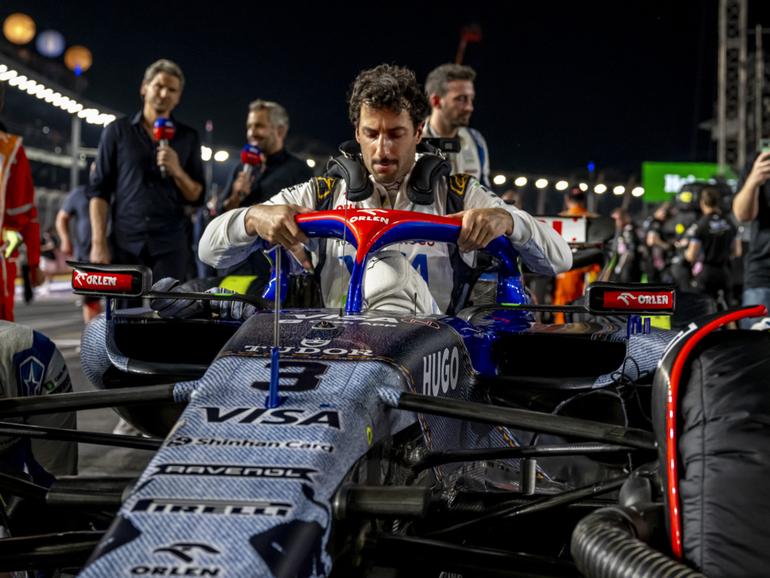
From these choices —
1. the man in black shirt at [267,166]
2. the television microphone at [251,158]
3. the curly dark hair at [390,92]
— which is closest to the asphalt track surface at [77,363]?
the curly dark hair at [390,92]

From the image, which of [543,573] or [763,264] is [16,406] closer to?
[543,573]

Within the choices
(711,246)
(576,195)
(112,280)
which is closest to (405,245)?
(112,280)

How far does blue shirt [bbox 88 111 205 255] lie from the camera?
564 cm

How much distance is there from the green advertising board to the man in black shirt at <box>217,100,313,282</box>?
106 ft

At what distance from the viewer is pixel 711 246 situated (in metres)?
10.9

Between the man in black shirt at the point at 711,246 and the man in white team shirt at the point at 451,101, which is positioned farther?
the man in black shirt at the point at 711,246

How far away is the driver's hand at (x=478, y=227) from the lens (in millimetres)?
2914

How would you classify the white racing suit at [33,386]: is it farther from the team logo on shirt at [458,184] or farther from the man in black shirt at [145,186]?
the man in black shirt at [145,186]

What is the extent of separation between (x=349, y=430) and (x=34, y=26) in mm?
23812

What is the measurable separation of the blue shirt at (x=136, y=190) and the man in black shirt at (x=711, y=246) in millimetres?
6839

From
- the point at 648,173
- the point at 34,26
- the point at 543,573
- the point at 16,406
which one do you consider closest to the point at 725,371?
the point at 543,573

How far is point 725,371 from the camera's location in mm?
1813

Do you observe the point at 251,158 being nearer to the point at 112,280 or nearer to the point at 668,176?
the point at 112,280

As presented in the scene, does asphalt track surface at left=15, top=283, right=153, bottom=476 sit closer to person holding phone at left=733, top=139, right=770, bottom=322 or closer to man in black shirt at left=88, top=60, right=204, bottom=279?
man in black shirt at left=88, top=60, right=204, bottom=279
